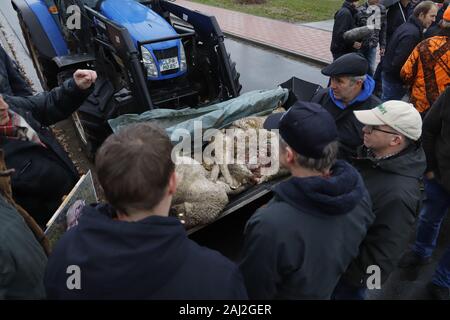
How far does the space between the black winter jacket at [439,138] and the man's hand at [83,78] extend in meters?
2.65

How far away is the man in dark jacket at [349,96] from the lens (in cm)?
278

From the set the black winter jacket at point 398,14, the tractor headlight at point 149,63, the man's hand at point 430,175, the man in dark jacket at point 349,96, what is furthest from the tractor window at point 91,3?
the black winter jacket at point 398,14

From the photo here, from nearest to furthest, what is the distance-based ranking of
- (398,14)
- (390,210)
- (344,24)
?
(390,210)
(344,24)
(398,14)

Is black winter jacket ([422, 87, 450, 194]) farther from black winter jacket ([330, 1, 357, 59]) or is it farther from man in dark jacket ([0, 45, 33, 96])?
man in dark jacket ([0, 45, 33, 96])

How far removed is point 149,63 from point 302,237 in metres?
3.09

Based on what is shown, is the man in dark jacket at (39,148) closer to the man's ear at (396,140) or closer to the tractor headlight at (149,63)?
the tractor headlight at (149,63)

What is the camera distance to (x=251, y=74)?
805cm

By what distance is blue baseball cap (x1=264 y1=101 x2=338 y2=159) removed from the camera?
1.57 m

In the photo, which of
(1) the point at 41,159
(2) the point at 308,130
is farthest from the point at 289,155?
(1) the point at 41,159

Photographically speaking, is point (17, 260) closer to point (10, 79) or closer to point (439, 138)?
point (10, 79)

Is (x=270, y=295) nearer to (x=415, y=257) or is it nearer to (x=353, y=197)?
(x=353, y=197)

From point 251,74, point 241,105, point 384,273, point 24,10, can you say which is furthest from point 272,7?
point 384,273

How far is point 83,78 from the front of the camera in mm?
2684
